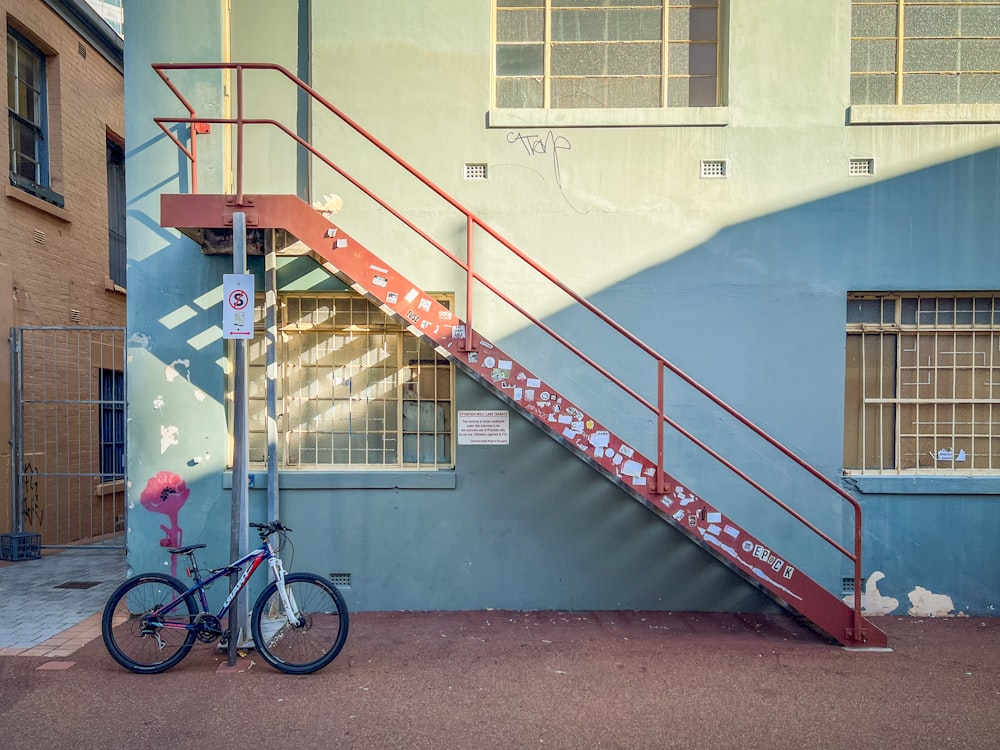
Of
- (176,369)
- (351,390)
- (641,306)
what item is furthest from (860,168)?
(176,369)

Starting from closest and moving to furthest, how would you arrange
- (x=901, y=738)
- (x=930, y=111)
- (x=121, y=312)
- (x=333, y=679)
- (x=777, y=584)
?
(x=901, y=738) → (x=333, y=679) → (x=777, y=584) → (x=930, y=111) → (x=121, y=312)

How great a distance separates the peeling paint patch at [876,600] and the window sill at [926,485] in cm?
81

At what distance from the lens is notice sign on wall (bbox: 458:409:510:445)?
632 centimetres

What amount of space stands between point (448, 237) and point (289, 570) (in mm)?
3591

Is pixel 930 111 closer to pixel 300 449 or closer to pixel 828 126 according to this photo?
pixel 828 126

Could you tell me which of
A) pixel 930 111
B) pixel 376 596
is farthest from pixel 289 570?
pixel 930 111

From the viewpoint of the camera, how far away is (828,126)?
6328 millimetres

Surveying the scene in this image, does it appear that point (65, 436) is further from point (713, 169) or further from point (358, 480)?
point (713, 169)

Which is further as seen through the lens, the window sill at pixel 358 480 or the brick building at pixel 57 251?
the brick building at pixel 57 251

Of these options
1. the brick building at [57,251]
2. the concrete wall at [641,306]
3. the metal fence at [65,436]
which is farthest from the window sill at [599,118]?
the brick building at [57,251]

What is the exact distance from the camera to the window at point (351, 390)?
256 inches

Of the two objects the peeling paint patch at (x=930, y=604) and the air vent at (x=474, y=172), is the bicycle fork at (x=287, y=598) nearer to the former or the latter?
the air vent at (x=474, y=172)

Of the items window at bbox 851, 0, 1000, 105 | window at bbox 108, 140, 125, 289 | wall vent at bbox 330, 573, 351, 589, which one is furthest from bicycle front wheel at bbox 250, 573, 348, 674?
window at bbox 108, 140, 125, 289

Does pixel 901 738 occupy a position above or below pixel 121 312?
below
